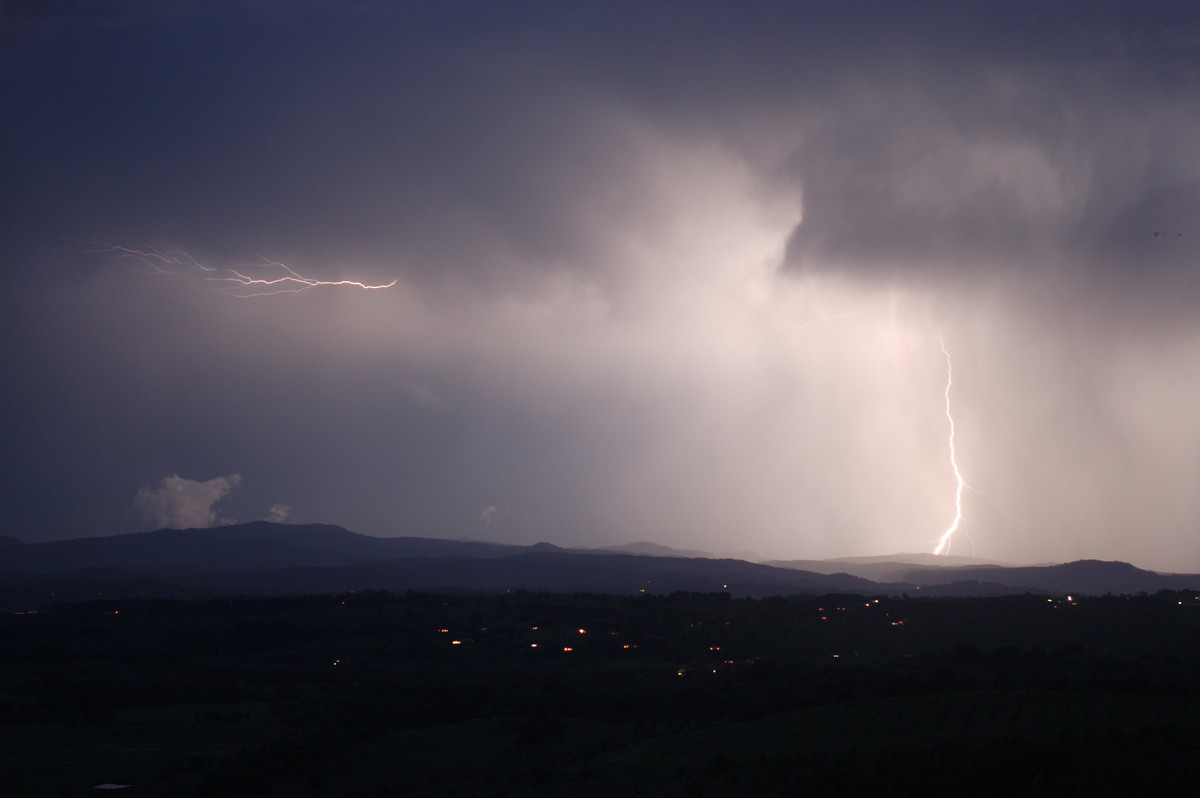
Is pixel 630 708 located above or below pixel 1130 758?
below

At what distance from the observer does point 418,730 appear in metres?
36.3

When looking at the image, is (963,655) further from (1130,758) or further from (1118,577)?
(1118,577)

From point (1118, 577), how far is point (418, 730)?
192068 mm

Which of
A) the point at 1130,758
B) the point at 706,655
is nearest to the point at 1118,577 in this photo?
the point at 706,655

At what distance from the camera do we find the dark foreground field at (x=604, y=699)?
69.4 ft

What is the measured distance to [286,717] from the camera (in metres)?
44.2

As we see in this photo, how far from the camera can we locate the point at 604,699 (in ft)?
137

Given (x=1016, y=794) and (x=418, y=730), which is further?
(x=418, y=730)

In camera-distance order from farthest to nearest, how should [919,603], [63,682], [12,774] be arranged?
[919,603] → [63,682] → [12,774]

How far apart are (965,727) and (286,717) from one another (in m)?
34.0

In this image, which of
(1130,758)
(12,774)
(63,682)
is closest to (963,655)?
(1130,758)

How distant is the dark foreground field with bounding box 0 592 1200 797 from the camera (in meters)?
21.2

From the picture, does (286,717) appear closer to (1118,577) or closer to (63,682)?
(63,682)

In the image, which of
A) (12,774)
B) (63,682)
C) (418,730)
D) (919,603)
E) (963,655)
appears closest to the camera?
(12,774)
